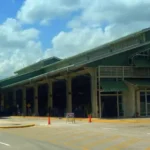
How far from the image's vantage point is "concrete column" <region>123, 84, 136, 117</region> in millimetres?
42372

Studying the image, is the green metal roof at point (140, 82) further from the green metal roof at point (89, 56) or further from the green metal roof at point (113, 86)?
the green metal roof at point (89, 56)

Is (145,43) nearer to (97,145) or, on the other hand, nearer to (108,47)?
(108,47)

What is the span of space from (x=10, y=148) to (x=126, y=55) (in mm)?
27517

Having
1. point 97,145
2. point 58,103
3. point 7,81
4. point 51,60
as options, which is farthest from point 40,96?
point 97,145

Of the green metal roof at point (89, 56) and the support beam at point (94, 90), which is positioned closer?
the support beam at point (94, 90)

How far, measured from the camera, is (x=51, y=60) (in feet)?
246

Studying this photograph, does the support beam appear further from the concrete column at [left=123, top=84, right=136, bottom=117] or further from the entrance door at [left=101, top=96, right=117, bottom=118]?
the concrete column at [left=123, top=84, right=136, bottom=117]

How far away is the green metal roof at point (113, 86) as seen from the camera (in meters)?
40.0

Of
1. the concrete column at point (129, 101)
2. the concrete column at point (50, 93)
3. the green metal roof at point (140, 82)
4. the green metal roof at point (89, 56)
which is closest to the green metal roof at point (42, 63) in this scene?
the green metal roof at point (89, 56)

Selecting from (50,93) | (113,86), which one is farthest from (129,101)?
(50,93)

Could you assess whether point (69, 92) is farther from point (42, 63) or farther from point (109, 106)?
point (42, 63)

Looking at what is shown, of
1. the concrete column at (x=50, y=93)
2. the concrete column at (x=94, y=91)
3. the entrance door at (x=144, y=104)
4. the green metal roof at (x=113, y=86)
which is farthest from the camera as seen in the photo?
the concrete column at (x=50, y=93)

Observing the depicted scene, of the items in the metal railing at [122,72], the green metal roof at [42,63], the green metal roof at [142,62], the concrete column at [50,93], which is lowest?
the concrete column at [50,93]

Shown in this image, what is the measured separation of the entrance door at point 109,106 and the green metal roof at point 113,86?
197 centimetres
